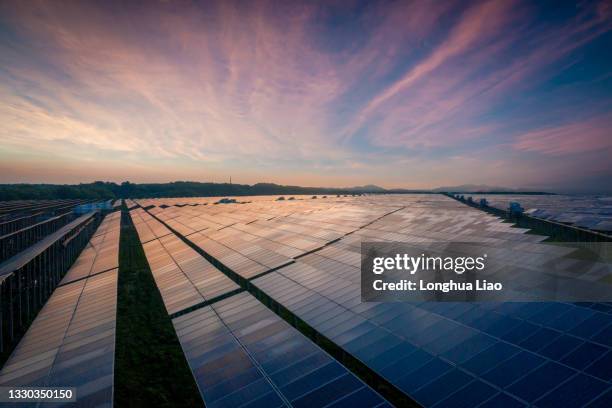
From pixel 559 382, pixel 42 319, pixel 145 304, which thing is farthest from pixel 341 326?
pixel 145 304

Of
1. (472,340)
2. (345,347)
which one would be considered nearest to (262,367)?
(345,347)

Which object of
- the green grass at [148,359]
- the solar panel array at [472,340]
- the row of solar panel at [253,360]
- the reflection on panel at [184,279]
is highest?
the solar panel array at [472,340]

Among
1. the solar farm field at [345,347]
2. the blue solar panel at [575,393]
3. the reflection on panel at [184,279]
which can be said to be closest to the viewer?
the blue solar panel at [575,393]

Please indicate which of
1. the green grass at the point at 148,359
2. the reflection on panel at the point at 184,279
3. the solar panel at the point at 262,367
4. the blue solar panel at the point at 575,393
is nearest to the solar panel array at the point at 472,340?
the blue solar panel at the point at 575,393

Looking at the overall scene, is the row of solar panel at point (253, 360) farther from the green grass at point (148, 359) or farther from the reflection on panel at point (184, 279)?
the green grass at point (148, 359)

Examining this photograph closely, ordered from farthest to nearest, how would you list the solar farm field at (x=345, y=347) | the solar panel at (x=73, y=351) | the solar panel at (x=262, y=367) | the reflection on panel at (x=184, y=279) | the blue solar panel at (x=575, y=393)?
1. the reflection on panel at (x=184, y=279)
2. the solar panel at (x=73, y=351)
3. the solar panel at (x=262, y=367)
4. the solar farm field at (x=345, y=347)
5. the blue solar panel at (x=575, y=393)

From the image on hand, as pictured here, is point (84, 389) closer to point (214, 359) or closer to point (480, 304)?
point (214, 359)
